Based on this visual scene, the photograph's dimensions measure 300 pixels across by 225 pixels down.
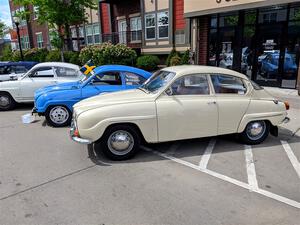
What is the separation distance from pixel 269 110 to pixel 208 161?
69.5 inches

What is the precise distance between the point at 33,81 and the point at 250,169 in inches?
292

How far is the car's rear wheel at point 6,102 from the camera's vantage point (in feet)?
29.2

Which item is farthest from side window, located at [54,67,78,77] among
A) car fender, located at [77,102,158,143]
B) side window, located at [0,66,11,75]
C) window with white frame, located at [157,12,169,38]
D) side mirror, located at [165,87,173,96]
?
window with white frame, located at [157,12,169,38]

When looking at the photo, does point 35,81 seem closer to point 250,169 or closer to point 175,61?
point 250,169

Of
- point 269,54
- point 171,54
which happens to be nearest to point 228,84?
point 269,54

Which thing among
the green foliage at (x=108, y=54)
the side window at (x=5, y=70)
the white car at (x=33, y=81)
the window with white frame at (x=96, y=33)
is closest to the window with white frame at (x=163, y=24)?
the green foliage at (x=108, y=54)

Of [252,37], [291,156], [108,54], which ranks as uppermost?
[252,37]

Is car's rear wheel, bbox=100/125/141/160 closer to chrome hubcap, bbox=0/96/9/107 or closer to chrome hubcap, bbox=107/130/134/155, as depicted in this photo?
chrome hubcap, bbox=107/130/134/155

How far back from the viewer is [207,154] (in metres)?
4.96

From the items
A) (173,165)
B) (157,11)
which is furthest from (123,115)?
(157,11)

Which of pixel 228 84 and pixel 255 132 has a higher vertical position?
pixel 228 84

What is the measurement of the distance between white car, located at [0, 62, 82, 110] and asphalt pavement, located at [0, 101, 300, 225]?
3.44 metres

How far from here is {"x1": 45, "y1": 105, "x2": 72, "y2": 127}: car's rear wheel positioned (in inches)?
269

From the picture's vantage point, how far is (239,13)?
11.3 meters
